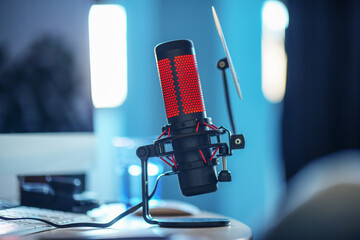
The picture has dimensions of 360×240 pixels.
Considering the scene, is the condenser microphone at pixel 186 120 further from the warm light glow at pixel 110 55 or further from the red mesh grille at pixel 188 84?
the warm light glow at pixel 110 55

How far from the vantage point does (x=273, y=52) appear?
2.79m

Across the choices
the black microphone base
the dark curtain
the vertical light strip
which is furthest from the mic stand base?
the vertical light strip

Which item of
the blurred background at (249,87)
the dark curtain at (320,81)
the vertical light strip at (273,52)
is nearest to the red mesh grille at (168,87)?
the blurred background at (249,87)

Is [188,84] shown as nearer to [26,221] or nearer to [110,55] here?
[26,221]

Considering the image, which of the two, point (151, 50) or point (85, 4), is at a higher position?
point (151, 50)

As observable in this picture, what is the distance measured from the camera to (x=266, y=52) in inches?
109

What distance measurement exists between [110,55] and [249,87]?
3.22ft

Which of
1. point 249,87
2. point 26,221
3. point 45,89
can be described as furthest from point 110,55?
point 26,221

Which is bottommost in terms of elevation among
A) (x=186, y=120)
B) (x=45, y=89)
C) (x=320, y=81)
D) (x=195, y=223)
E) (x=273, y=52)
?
(x=195, y=223)

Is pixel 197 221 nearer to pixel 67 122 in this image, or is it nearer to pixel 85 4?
pixel 67 122

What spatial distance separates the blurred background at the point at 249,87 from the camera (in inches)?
87.4

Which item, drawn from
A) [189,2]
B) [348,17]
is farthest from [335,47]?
[189,2]

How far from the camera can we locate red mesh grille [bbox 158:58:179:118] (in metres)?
0.69

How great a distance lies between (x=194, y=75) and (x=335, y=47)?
183 cm
